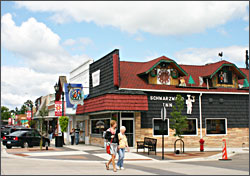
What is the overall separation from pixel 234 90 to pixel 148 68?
772 cm

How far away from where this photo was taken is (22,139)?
27.4m

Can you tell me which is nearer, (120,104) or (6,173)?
(6,173)

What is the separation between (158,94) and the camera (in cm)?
2664

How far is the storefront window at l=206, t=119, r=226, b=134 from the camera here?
28.1 metres

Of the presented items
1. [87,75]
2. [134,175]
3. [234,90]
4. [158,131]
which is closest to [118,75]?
[158,131]

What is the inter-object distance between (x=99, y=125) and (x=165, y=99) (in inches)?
224

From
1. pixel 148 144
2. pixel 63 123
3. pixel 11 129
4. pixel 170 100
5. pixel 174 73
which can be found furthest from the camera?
pixel 11 129

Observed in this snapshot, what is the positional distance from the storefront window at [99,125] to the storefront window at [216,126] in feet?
26.1

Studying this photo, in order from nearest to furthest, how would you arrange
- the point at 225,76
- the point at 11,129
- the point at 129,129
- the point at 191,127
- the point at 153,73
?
1. the point at 129,129
2. the point at 153,73
3. the point at 191,127
4. the point at 225,76
5. the point at 11,129

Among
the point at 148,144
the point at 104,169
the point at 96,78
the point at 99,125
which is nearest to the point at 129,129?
the point at 148,144

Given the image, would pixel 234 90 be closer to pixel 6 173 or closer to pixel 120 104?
pixel 120 104

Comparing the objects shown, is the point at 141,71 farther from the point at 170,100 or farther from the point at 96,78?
the point at 96,78

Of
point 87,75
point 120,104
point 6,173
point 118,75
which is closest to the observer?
point 6,173

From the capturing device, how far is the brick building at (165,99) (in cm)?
2556
